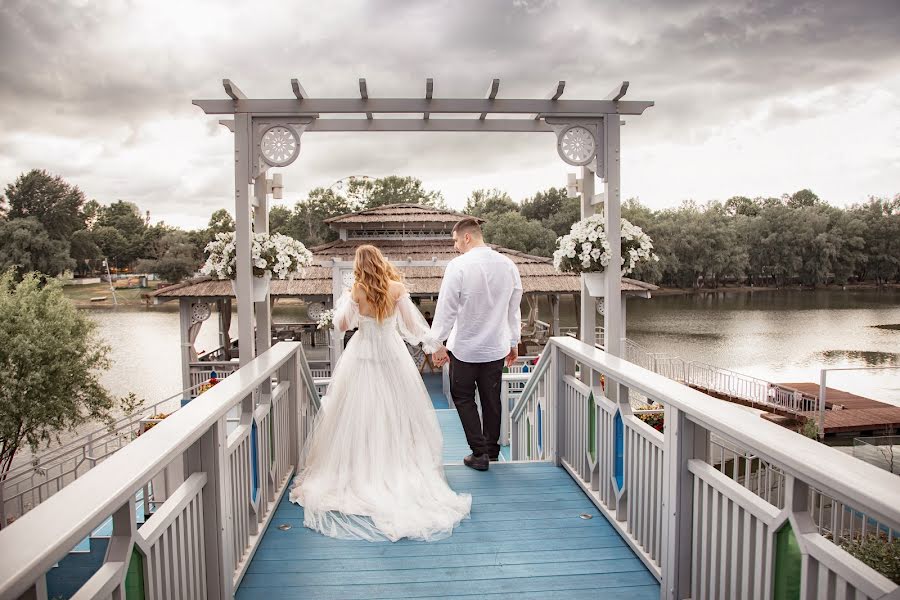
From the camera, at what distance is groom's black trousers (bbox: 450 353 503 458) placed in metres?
4.18

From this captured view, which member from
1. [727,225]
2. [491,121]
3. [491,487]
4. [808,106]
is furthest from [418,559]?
[808,106]

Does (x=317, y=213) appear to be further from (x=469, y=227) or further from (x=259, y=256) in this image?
(x=469, y=227)

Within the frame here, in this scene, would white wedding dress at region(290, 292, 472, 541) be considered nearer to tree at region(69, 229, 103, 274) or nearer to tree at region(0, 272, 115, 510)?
tree at region(0, 272, 115, 510)

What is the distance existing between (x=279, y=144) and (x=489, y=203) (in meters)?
49.9

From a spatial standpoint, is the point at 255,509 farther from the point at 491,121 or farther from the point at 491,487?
the point at 491,121

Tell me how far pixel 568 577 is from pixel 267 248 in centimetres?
305

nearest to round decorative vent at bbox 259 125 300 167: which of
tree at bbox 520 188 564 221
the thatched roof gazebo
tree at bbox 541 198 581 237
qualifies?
the thatched roof gazebo

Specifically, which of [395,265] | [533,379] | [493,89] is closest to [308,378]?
[533,379]

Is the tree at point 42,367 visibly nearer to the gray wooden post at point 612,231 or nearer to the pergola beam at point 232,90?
the pergola beam at point 232,90

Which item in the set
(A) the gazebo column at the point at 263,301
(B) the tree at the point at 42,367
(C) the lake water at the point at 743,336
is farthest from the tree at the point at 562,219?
(A) the gazebo column at the point at 263,301

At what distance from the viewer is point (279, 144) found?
448 centimetres

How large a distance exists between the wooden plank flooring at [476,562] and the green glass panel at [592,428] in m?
0.32

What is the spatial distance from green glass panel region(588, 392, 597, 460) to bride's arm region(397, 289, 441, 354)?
1.08 metres

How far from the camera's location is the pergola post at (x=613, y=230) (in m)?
4.62
